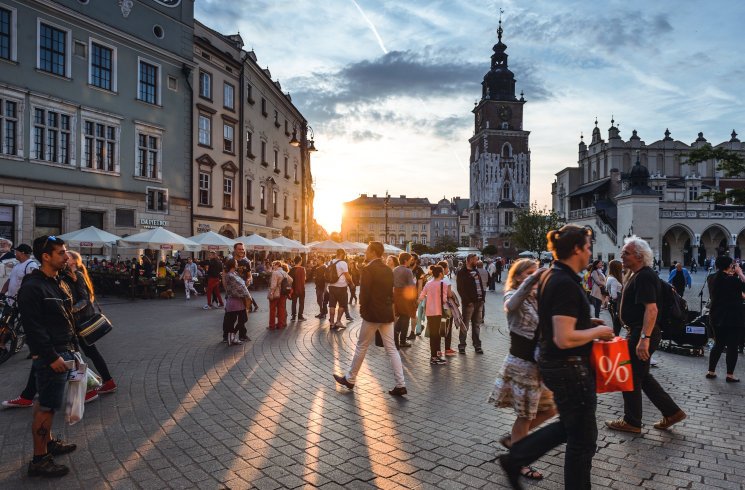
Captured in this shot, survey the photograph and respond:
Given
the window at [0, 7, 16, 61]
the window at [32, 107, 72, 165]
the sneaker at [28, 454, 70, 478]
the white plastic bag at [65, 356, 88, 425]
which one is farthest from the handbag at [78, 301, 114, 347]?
the window at [0, 7, 16, 61]

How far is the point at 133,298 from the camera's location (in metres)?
19.5

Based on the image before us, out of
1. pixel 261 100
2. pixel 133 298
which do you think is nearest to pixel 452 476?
pixel 133 298

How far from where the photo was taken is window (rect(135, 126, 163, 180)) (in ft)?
89.5

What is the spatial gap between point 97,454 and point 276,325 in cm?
826

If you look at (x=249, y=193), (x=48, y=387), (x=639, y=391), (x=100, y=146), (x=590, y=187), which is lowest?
(x=639, y=391)

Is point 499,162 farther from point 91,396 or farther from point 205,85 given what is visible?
point 91,396

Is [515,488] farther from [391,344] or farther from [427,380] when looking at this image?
[427,380]

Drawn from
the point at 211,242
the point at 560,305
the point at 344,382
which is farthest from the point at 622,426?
the point at 211,242

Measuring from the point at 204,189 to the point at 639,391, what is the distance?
2988 centimetres

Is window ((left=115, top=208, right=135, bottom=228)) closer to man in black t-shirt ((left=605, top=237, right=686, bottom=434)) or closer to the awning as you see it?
man in black t-shirt ((left=605, top=237, right=686, bottom=434))

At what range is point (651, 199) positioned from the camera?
45.5 meters

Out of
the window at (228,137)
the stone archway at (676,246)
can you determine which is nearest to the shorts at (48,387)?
the window at (228,137)

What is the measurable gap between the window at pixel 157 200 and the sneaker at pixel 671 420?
2692cm

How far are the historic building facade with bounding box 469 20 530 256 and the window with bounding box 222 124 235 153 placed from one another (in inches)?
2926
